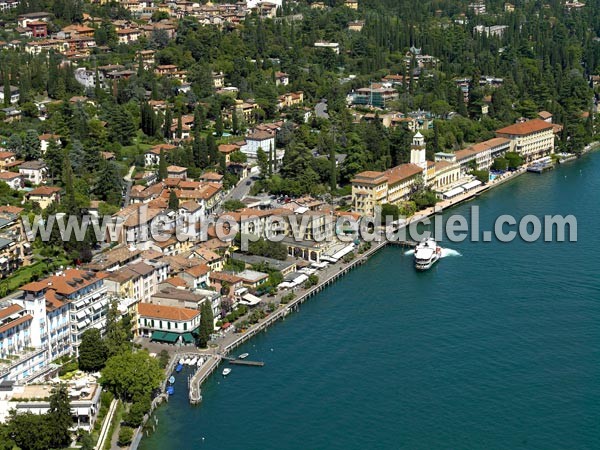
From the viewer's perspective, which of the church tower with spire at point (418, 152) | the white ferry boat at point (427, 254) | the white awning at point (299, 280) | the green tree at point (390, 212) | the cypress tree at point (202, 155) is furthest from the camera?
the church tower with spire at point (418, 152)

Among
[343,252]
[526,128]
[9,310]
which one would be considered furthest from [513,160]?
[9,310]

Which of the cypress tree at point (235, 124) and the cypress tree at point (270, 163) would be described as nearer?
the cypress tree at point (270, 163)

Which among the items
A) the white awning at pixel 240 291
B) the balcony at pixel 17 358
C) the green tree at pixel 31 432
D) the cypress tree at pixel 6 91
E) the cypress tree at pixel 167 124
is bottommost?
the white awning at pixel 240 291

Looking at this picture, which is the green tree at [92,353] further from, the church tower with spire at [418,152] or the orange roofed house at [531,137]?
the orange roofed house at [531,137]

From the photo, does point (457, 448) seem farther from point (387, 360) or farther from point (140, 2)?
point (140, 2)

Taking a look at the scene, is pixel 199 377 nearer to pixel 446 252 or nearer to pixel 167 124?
pixel 446 252

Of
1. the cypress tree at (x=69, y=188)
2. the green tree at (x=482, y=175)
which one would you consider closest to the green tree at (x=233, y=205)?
the cypress tree at (x=69, y=188)

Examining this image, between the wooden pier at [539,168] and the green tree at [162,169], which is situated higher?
the green tree at [162,169]
